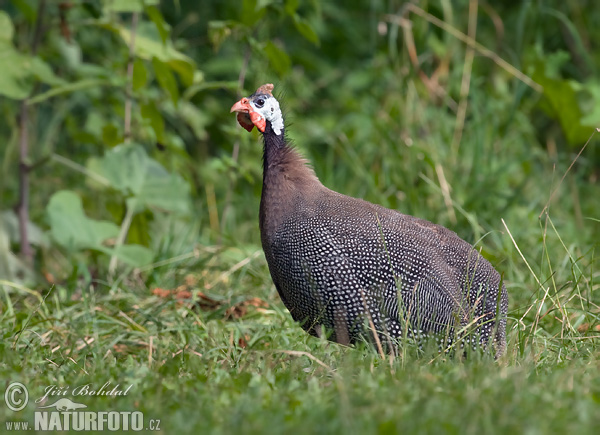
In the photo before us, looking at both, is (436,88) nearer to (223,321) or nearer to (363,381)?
(223,321)

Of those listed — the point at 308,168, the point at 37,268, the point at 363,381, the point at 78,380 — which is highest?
the point at 308,168

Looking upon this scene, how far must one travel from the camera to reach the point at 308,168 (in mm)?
3779

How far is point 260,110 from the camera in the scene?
3697mm

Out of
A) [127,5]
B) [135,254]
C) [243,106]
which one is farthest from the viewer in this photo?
[135,254]

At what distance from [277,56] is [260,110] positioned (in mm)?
1082

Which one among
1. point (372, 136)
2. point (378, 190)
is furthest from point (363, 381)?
point (372, 136)

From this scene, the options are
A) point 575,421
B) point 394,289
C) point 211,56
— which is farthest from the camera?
point 211,56

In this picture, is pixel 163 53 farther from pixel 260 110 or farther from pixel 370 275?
pixel 370 275

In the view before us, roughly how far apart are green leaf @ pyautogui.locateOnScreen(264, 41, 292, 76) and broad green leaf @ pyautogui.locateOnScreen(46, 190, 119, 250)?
1310mm

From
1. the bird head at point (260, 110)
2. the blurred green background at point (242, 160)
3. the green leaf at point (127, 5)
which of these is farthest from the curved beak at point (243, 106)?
the green leaf at point (127, 5)

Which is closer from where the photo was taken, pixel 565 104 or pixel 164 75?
pixel 164 75

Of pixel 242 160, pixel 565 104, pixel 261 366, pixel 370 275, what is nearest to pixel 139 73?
pixel 242 160

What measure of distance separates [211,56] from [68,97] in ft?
4.21

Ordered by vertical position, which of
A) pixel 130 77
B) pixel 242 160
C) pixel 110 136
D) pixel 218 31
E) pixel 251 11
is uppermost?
pixel 251 11
